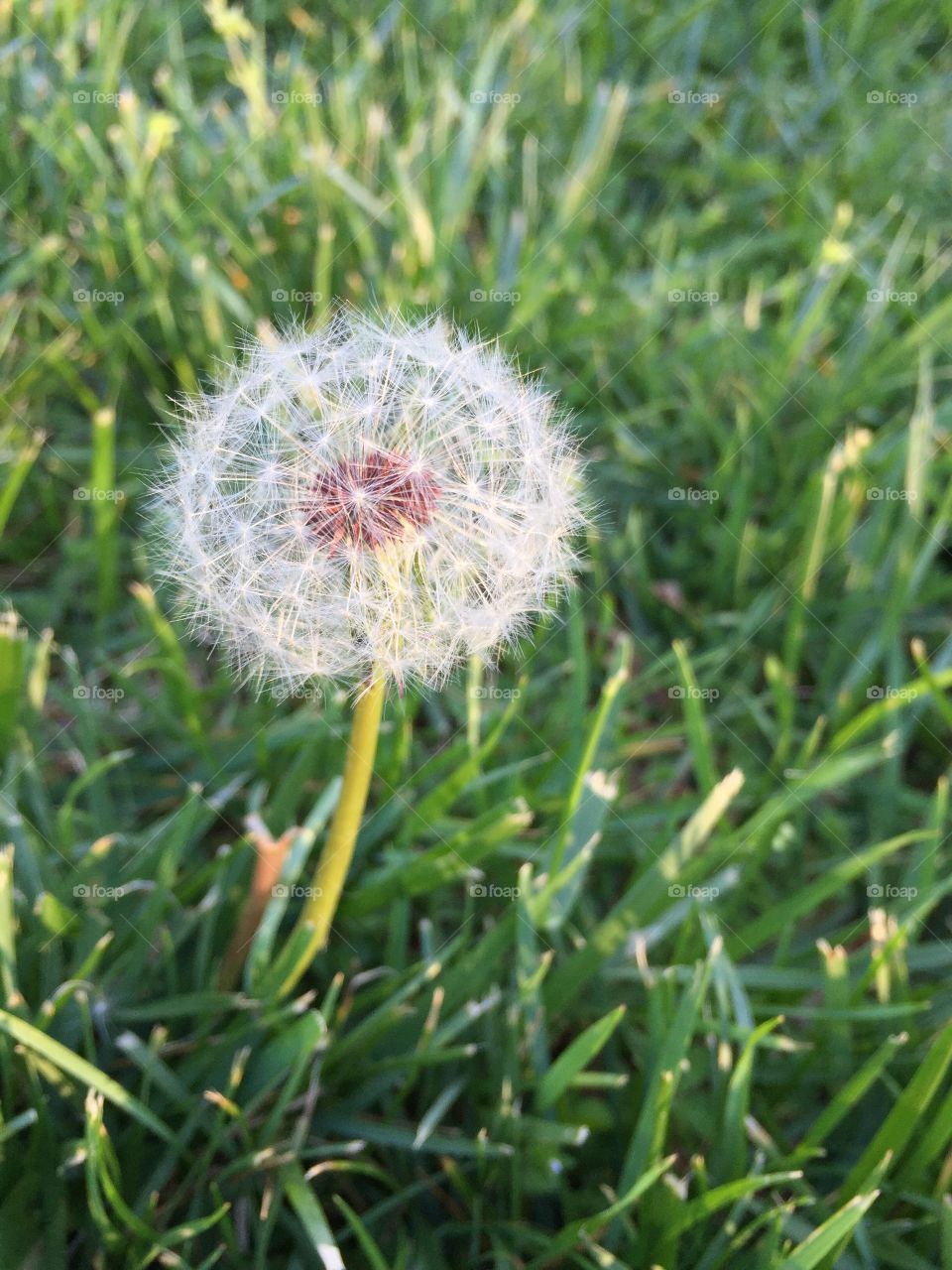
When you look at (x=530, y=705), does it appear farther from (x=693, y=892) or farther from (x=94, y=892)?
(x=94, y=892)

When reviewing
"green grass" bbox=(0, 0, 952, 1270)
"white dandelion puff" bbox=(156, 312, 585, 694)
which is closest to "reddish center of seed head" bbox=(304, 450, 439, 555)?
"white dandelion puff" bbox=(156, 312, 585, 694)

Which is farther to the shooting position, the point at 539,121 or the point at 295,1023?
the point at 539,121

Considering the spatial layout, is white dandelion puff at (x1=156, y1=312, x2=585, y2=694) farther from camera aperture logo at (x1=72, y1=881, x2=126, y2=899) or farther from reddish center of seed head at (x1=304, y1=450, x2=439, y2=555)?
camera aperture logo at (x1=72, y1=881, x2=126, y2=899)

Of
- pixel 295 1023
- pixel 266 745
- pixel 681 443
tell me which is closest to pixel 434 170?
pixel 681 443

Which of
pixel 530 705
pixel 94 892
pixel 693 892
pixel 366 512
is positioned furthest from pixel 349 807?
pixel 530 705

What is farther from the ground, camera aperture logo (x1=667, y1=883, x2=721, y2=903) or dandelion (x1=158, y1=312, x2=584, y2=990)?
dandelion (x1=158, y1=312, x2=584, y2=990)

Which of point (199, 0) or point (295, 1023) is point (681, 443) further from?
point (199, 0)

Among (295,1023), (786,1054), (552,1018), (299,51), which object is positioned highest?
(299,51)
